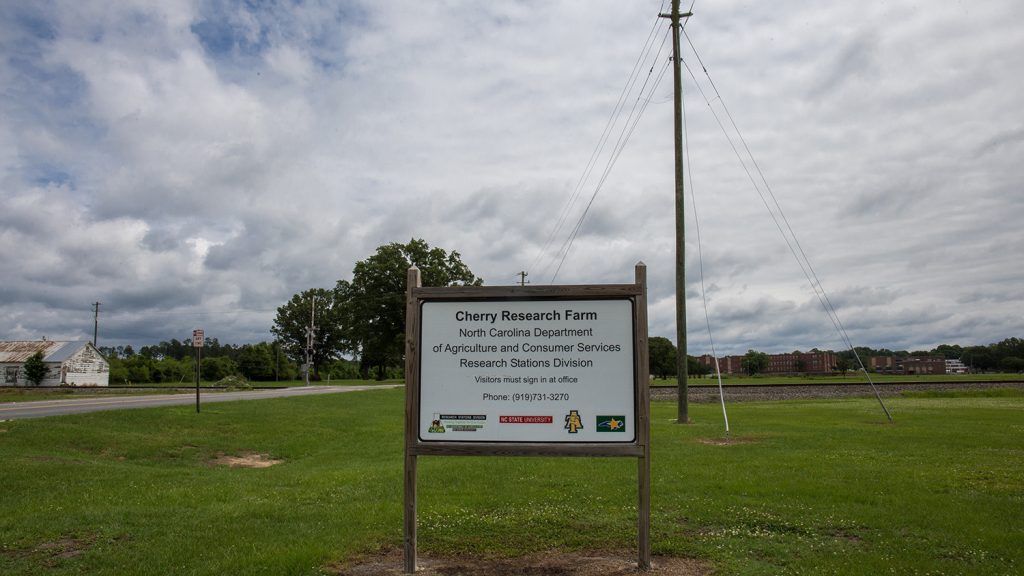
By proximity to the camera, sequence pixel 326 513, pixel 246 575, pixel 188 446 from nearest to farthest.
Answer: pixel 246 575
pixel 326 513
pixel 188 446

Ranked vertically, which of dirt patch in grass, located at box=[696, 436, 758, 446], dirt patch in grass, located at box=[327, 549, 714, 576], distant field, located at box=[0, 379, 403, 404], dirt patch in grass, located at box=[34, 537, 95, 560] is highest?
dirt patch in grass, located at box=[34, 537, 95, 560]

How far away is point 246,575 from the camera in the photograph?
5887 mm

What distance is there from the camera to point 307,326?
347ft

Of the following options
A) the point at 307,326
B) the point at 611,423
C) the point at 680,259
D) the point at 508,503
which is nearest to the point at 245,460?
the point at 508,503

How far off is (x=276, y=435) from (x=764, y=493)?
1243cm

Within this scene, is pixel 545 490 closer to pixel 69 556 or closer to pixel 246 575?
pixel 246 575

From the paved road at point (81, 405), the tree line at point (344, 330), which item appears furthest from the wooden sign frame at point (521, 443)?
the tree line at point (344, 330)

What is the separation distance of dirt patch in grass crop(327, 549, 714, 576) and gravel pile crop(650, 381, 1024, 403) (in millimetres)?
31162

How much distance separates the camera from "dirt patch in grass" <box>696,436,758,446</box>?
15.4m

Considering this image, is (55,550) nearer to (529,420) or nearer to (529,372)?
(529,420)

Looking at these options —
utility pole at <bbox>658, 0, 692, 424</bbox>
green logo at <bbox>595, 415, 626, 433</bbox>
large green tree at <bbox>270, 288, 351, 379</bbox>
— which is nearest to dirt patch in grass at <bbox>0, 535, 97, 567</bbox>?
green logo at <bbox>595, 415, 626, 433</bbox>

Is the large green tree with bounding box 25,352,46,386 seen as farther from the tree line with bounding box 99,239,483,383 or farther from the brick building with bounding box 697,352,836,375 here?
the brick building with bounding box 697,352,836,375

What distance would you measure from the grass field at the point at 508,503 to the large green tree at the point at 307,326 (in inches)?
3433

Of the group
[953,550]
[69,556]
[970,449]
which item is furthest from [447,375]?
[970,449]
